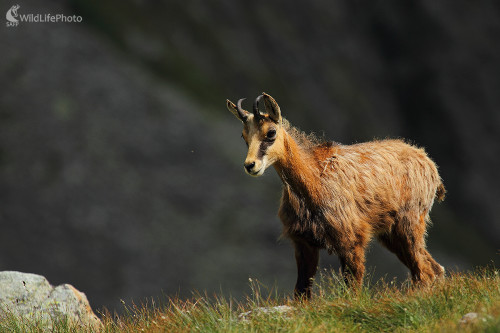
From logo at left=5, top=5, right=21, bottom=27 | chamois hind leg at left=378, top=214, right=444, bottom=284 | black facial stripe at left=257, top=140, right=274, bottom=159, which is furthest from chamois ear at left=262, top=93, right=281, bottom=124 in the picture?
logo at left=5, top=5, right=21, bottom=27

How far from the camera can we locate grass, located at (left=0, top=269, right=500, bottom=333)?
7902 mm

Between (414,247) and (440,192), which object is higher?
(440,192)

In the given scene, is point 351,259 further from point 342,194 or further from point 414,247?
point 414,247

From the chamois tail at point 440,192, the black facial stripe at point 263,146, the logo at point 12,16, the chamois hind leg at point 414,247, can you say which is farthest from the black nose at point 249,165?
the logo at point 12,16

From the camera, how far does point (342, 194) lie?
Result: 10930 mm

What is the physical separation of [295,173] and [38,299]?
4861mm

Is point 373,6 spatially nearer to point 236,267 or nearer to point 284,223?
point 236,267

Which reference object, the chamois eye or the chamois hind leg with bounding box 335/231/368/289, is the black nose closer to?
the chamois eye

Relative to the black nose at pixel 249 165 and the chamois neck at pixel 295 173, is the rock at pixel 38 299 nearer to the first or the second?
the black nose at pixel 249 165

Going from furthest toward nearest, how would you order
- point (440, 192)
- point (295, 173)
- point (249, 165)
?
point (440, 192) < point (295, 173) < point (249, 165)

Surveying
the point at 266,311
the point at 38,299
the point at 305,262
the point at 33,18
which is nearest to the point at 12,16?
the point at 33,18

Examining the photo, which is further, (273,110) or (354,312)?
(273,110)

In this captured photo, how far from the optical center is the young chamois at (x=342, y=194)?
1060 cm

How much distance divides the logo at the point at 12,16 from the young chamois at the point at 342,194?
4436 cm
